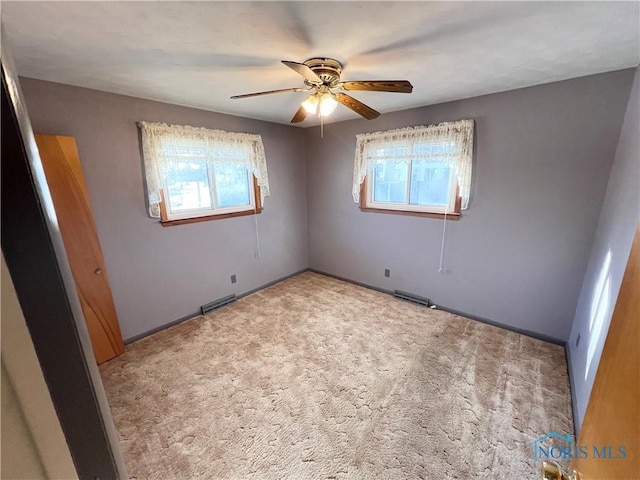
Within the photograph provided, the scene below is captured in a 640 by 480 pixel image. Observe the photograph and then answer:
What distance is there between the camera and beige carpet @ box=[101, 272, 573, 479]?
1526mm

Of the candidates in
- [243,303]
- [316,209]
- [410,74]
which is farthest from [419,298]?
[410,74]

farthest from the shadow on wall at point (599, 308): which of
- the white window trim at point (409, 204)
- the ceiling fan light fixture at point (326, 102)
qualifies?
the ceiling fan light fixture at point (326, 102)

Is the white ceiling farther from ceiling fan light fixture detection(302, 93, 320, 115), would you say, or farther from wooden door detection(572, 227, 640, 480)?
wooden door detection(572, 227, 640, 480)

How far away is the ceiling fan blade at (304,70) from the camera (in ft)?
4.45

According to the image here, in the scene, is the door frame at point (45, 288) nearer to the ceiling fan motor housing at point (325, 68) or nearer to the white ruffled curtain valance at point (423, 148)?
the ceiling fan motor housing at point (325, 68)

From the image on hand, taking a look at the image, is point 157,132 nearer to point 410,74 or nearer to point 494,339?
point 410,74

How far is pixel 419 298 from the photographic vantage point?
3314mm

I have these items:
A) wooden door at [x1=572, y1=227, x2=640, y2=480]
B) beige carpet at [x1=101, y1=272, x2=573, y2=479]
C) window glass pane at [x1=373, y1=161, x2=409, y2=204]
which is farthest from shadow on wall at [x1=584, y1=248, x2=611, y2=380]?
window glass pane at [x1=373, y1=161, x2=409, y2=204]

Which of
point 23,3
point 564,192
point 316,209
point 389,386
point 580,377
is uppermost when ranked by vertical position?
point 23,3

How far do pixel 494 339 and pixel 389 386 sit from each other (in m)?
1.30

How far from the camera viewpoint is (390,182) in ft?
11.1

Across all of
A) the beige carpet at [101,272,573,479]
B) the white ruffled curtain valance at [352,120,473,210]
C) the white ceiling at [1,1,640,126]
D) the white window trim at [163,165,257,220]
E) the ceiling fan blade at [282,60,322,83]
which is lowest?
the beige carpet at [101,272,573,479]

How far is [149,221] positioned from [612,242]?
374 cm

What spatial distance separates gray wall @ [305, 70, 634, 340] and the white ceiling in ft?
0.92
